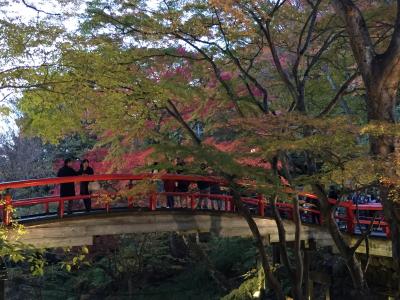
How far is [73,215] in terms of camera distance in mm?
9422

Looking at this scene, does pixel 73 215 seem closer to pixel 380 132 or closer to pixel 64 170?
pixel 64 170

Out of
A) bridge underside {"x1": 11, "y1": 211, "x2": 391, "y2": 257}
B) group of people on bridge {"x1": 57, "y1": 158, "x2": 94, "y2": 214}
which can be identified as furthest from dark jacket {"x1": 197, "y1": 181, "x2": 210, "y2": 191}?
group of people on bridge {"x1": 57, "y1": 158, "x2": 94, "y2": 214}

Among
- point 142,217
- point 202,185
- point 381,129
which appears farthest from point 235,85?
point 381,129

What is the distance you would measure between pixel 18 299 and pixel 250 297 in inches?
430

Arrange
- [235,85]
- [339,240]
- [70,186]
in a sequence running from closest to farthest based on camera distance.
A: [70,186], [339,240], [235,85]

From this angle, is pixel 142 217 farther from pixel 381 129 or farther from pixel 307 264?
pixel 381 129

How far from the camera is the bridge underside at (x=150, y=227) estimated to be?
911 cm

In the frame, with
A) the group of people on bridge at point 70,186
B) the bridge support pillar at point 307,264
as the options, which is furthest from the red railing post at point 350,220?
the group of people on bridge at point 70,186

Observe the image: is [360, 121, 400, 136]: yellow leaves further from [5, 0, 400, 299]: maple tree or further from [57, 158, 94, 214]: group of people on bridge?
[57, 158, 94, 214]: group of people on bridge

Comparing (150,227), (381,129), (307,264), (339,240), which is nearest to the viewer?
(381,129)

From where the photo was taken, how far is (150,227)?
1025 cm

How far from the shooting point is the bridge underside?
29.9 feet

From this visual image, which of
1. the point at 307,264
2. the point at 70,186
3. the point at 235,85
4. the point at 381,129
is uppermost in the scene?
the point at 235,85

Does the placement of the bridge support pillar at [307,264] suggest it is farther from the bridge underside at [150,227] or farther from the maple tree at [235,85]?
the maple tree at [235,85]
